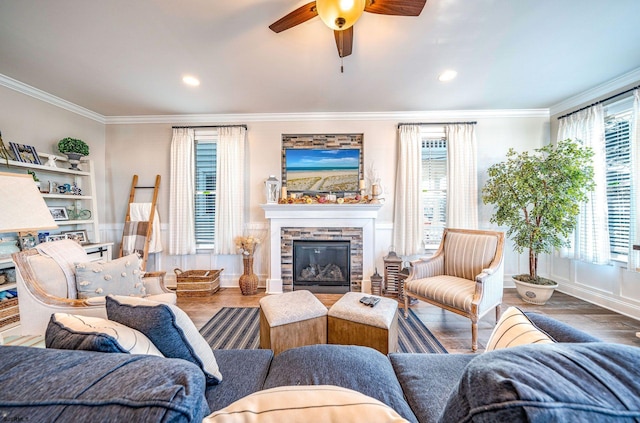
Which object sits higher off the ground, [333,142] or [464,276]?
[333,142]

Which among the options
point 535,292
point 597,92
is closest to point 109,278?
point 535,292

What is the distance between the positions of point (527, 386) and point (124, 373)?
762mm

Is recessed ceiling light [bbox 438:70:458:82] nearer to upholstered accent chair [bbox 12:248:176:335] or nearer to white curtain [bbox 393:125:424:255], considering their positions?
white curtain [bbox 393:125:424:255]

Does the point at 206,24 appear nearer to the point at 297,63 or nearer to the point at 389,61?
the point at 297,63

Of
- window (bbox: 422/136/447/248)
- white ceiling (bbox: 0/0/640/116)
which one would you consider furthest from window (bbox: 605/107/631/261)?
window (bbox: 422/136/447/248)

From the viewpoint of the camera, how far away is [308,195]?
361cm

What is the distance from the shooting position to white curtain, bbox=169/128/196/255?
3.57 m

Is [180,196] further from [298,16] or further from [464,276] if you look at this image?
[464,276]

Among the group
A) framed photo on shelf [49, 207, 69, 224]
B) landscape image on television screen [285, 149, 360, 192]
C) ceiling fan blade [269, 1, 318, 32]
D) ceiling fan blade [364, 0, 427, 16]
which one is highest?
ceiling fan blade [269, 1, 318, 32]

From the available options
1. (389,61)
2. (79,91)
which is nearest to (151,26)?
(79,91)

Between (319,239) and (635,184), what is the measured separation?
3.55 metres

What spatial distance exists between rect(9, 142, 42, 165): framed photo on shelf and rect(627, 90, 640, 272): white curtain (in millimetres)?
6600

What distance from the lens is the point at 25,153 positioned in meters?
2.67

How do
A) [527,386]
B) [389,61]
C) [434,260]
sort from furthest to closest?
[434,260]
[389,61]
[527,386]
